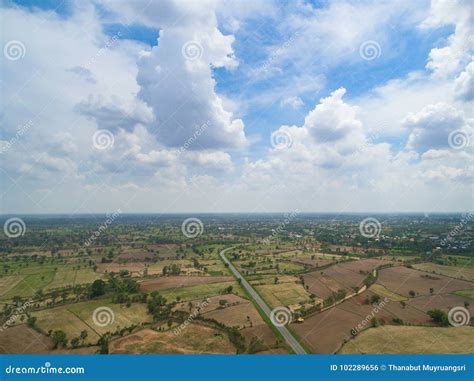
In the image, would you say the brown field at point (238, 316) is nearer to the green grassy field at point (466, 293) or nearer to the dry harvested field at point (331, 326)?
the dry harvested field at point (331, 326)

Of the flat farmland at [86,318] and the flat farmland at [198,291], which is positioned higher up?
the flat farmland at [86,318]

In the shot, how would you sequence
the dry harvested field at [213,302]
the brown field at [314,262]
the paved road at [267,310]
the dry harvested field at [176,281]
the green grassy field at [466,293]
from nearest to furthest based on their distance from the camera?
the paved road at [267,310] < the dry harvested field at [213,302] < the green grassy field at [466,293] < the dry harvested field at [176,281] < the brown field at [314,262]

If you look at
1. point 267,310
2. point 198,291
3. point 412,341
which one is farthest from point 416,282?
point 198,291

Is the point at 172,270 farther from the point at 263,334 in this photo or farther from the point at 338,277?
the point at 263,334

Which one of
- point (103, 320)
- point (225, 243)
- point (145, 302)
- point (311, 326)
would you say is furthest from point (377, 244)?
point (103, 320)

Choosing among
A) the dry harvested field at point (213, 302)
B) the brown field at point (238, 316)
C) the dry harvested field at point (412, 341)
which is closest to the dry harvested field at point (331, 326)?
the dry harvested field at point (412, 341)

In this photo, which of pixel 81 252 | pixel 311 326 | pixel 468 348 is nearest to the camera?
pixel 468 348

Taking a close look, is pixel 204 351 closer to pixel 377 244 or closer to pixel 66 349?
pixel 66 349

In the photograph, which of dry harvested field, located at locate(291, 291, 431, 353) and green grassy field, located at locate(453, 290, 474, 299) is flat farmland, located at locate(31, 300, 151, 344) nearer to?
dry harvested field, located at locate(291, 291, 431, 353)
